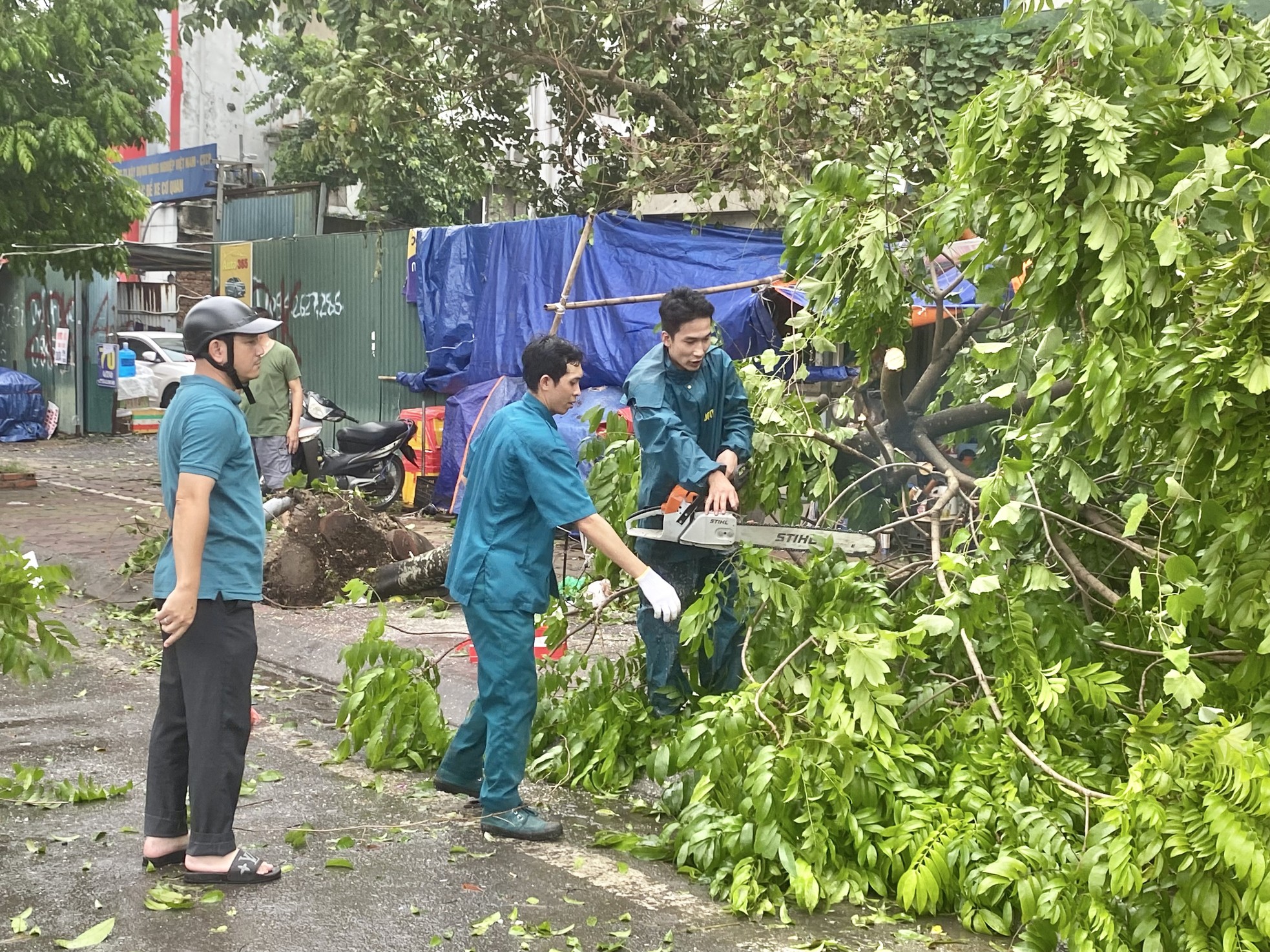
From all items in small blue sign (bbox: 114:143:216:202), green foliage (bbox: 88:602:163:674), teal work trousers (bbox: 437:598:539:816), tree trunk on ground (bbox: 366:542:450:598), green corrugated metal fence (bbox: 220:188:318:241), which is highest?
small blue sign (bbox: 114:143:216:202)

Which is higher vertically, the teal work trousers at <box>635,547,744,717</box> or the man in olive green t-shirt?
the man in olive green t-shirt

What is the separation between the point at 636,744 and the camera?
5.35 metres

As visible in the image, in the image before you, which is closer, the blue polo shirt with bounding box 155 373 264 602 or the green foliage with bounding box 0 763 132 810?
the blue polo shirt with bounding box 155 373 264 602

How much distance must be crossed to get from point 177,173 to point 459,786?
2239 centimetres

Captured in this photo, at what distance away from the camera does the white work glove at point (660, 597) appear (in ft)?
15.3

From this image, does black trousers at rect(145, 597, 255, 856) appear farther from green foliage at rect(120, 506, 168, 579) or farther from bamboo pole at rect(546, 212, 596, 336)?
bamboo pole at rect(546, 212, 596, 336)

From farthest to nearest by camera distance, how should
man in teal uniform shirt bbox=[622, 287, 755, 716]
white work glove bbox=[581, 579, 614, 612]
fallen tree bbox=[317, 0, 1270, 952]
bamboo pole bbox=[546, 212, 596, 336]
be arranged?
bamboo pole bbox=[546, 212, 596, 336], white work glove bbox=[581, 579, 614, 612], man in teal uniform shirt bbox=[622, 287, 755, 716], fallen tree bbox=[317, 0, 1270, 952]

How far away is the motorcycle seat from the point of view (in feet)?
42.4

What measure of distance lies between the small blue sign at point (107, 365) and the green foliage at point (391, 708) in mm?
17224

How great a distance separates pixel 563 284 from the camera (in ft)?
38.9

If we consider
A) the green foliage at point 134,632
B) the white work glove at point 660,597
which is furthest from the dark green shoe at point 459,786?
the green foliage at point 134,632

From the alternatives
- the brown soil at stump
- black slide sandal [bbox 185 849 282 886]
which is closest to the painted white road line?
the brown soil at stump

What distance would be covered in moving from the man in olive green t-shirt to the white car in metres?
11.6

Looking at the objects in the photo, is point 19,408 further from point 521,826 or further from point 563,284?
point 521,826
